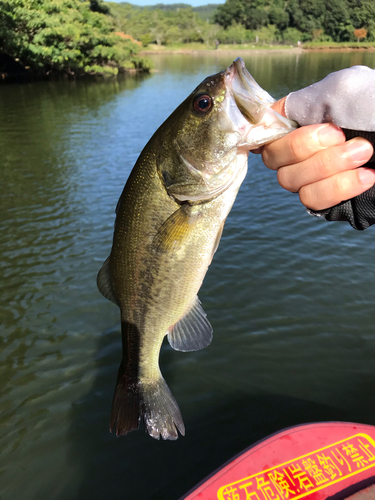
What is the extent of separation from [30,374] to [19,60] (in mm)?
39320

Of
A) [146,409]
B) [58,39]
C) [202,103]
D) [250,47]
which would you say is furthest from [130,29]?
[146,409]

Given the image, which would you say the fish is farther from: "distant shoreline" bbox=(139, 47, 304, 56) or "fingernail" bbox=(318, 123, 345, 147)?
"distant shoreline" bbox=(139, 47, 304, 56)

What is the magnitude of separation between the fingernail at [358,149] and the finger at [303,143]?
0.16 ft

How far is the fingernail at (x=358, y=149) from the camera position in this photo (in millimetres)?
1646

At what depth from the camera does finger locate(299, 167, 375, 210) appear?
175cm

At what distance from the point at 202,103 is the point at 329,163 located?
71 cm

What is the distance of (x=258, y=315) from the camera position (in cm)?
631

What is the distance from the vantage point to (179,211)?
2.01 m

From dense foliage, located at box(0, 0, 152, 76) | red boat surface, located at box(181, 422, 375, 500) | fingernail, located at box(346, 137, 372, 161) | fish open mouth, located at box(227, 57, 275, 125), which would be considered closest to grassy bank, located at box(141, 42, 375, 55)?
dense foliage, located at box(0, 0, 152, 76)

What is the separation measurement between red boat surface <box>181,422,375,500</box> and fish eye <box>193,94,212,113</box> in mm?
2611

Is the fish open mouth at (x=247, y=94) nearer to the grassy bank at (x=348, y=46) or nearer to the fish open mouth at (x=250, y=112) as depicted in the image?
the fish open mouth at (x=250, y=112)

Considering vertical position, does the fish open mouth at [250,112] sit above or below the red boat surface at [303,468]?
above

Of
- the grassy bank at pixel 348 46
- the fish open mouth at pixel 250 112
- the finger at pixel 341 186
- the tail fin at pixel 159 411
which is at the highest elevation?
the grassy bank at pixel 348 46

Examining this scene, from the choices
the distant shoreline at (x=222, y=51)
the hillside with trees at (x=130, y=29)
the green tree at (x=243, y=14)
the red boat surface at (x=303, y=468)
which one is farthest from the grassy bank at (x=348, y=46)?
the red boat surface at (x=303, y=468)
